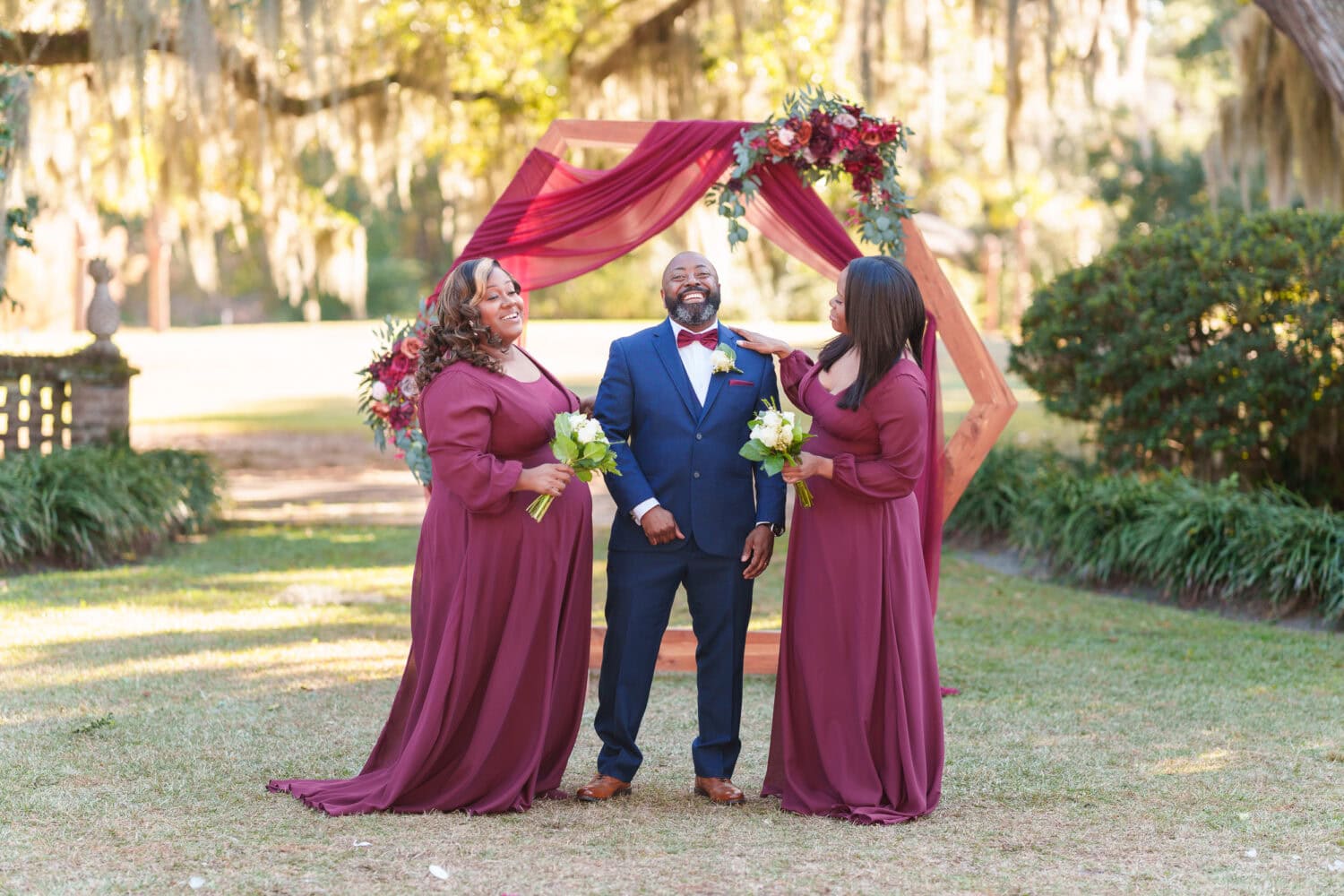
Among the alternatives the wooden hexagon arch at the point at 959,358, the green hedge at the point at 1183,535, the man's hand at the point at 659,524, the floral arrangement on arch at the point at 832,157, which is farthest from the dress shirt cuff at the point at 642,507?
the green hedge at the point at 1183,535

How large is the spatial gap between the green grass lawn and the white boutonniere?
1.43 m

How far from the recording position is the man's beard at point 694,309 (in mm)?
4781

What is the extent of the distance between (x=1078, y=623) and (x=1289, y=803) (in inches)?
126

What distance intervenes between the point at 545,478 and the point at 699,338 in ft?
2.44

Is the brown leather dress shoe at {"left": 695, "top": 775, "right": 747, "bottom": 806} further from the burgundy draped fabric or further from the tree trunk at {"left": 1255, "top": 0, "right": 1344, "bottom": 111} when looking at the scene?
the tree trunk at {"left": 1255, "top": 0, "right": 1344, "bottom": 111}

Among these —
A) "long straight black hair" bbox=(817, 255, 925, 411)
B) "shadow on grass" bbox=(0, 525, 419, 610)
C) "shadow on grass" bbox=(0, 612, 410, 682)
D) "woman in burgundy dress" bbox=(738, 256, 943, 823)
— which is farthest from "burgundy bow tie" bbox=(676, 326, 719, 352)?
"shadow on grass" bbox=(0, 525, 419, 610)

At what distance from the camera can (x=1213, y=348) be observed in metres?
9.16

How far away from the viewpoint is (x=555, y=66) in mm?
14320

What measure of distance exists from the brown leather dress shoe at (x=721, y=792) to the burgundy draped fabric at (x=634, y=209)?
1546mm

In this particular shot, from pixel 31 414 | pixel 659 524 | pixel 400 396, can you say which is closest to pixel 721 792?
pixel 659 524

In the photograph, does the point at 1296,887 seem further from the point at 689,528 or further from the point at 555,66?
the point at 555,66

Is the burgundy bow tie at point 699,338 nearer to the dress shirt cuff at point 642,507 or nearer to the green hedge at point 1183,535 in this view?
the dress shirt cuff at point 642,507

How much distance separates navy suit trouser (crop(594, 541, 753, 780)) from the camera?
4.75 metres

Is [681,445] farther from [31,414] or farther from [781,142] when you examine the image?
[31,414]
